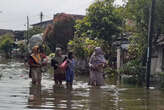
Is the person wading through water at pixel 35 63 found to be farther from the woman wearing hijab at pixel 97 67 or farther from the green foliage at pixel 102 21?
the green foliage at pixel 102 21

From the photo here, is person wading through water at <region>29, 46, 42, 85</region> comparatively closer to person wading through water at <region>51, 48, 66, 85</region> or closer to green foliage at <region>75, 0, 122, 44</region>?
person wading through water at <region>51, 48, 66, 85</region>

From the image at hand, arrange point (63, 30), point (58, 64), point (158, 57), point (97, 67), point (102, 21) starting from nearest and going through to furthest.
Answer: point (58, 64)
point (97, 67)
point (158, 57)
point (102, 21)
point (63, 30)

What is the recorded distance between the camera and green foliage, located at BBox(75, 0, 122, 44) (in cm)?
2564

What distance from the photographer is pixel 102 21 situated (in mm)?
25719

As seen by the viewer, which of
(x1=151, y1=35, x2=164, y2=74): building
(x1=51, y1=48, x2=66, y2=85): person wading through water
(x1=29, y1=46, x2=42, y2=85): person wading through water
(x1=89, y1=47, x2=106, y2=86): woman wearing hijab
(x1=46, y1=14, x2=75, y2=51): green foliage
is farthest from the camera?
(x1=46, y1=14, x2=75, y2=51): green foliage

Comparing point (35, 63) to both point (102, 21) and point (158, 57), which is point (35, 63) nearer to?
point (158, 57)

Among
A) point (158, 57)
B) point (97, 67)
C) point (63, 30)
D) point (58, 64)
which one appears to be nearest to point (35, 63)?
point (58, 64)

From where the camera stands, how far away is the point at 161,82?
14758 millimetres

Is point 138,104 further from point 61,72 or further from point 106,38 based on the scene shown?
point 106,38

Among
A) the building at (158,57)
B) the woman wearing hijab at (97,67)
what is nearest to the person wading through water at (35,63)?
the woman wearing hijab at (97,67)

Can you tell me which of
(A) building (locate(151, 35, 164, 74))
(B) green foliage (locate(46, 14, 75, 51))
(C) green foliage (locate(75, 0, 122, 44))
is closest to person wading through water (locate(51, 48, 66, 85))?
(A) building (locate(151, 35, 164, 74))

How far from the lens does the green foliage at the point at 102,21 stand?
2564 centimetres

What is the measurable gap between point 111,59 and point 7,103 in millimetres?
19182

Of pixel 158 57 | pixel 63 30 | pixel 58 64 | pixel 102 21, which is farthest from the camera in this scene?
pixel 63 30
